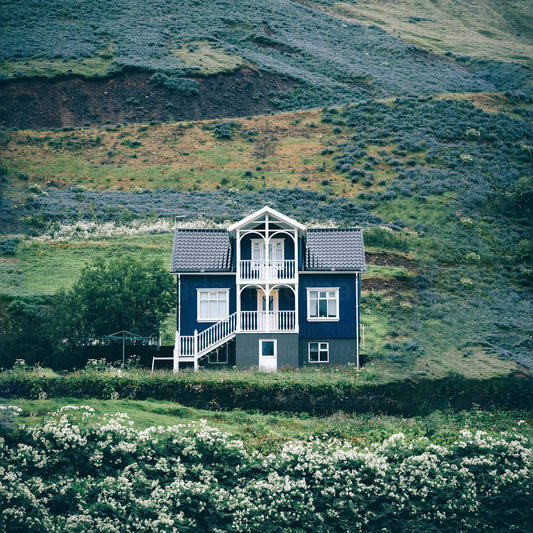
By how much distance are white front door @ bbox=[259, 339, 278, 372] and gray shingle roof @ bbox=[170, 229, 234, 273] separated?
13.4 ft

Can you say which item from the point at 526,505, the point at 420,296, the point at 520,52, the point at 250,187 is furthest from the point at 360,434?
the point at 520,52

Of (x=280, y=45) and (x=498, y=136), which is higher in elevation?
(x=280, y=45)

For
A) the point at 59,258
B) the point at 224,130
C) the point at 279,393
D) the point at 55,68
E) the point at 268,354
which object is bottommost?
the point at 279,393

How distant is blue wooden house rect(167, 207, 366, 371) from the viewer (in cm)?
3762

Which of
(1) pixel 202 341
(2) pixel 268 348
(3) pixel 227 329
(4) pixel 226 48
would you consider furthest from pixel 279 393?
(4) pixel 226 48

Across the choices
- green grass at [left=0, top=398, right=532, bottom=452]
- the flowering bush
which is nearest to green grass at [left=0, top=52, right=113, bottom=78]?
green grass at [left=0, top=398, right=532, bottom=452]

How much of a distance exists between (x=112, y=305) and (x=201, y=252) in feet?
17.3

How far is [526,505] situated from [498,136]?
6498cm

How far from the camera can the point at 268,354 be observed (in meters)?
37.7

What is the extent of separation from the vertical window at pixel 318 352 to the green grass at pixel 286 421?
6297mm

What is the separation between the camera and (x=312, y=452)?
28203 mm

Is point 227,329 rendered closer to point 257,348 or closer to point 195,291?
point 257,348

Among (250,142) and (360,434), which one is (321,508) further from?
(250,142)

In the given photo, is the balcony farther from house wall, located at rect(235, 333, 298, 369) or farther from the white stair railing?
house wall, located at rect(235, 333, 298, 369)
